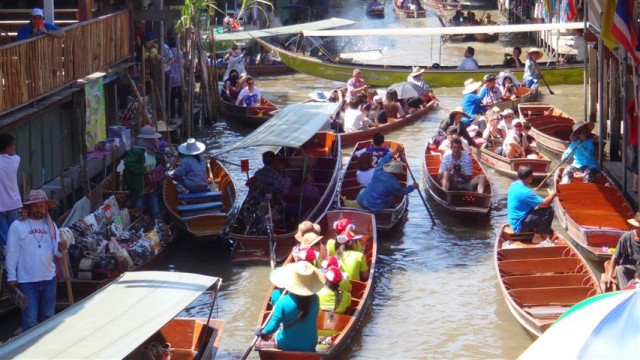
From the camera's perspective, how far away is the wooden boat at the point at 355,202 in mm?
16875

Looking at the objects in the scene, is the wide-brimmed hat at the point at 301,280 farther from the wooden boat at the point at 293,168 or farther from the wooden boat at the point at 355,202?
the wooden boat at the point at 355,202

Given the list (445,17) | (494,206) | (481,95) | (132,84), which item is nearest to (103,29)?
(132,84)

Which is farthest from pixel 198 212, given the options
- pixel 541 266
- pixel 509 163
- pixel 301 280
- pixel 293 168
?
pixel 509 163

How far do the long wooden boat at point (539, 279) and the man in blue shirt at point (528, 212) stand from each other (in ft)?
0.47

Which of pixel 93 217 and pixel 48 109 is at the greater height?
pixel 48 109

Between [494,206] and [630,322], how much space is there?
11.4 meters

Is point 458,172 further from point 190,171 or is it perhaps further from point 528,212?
point 190,171

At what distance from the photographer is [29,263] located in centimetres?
1117

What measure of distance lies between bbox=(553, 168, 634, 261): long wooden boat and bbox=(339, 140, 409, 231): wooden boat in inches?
104

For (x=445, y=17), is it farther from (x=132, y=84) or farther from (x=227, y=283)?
(x=227, y=283)

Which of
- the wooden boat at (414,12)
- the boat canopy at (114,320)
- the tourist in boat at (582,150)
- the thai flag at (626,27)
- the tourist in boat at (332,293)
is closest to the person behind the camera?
the boat canopy at (114,320)

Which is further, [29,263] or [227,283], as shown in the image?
[227,283]

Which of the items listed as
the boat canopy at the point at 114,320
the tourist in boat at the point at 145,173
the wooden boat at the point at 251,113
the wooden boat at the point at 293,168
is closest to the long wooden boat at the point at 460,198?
the wooden boat at the point at 293,168

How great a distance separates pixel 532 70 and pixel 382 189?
42.5 feet
